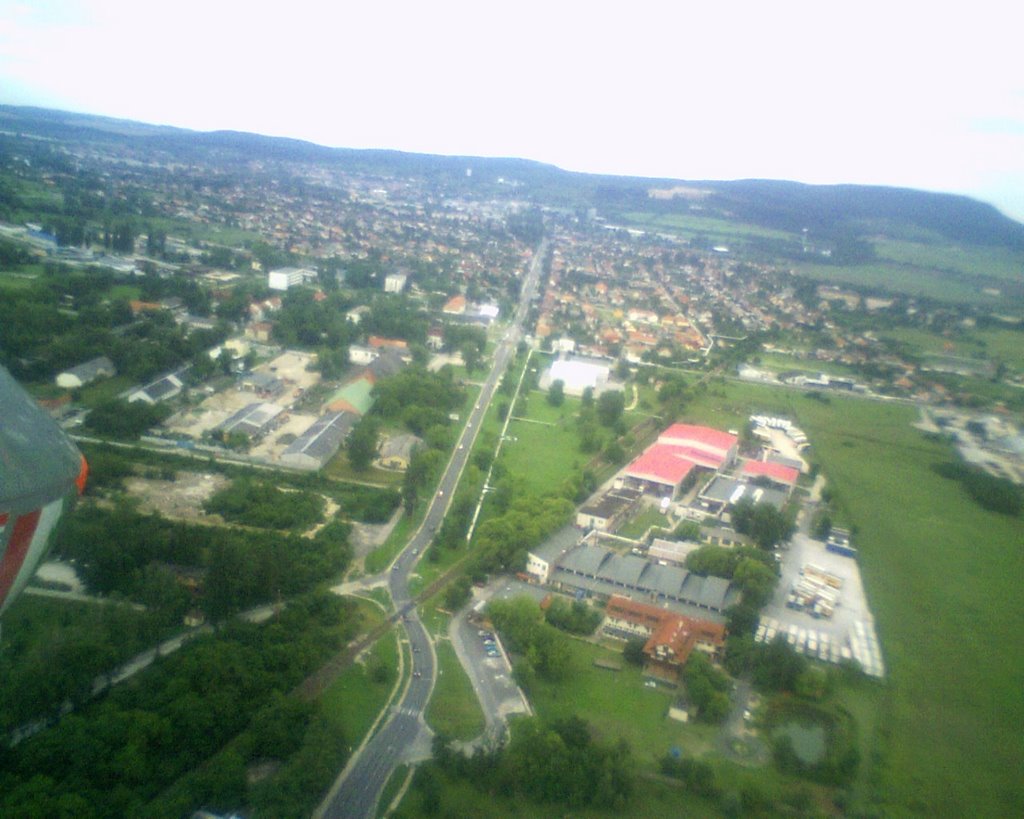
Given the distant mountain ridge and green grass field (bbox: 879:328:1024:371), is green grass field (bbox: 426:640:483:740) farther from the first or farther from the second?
the distant mountain ridge

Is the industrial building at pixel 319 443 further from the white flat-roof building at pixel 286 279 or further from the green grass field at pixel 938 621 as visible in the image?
the white flat-roof building at pixel 286 279

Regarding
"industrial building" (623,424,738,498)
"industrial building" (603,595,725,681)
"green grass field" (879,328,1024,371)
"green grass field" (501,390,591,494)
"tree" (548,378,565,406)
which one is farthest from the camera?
"green grass field" (879,328,1024,371)

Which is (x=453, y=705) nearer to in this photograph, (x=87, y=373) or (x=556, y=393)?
(x=556, y=393)

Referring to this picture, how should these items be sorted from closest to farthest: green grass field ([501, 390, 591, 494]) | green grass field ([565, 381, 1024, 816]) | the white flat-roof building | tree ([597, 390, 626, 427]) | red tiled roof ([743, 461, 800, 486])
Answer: green grass field ([565, 381, 1024, 816]), green grass field ([501, 390, 591, 494]), red tiled roof ([743, 461, 800, 486]), tree ([597, 390, 626, 427]), the white flat-roof building

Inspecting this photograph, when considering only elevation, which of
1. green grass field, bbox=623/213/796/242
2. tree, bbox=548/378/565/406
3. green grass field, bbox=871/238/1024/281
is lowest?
green grass field, bbox=623/213/796/242

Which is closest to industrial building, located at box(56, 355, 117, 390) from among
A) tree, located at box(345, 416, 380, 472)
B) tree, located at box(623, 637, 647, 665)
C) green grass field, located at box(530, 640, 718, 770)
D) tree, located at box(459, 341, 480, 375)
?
tree, located at box(345, 416, 380, 472)

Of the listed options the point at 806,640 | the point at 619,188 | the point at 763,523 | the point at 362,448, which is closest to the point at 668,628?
the point at 806,640

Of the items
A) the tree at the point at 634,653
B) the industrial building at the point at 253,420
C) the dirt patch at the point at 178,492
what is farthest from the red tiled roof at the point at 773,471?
the dirt patch at the point at 178,492
